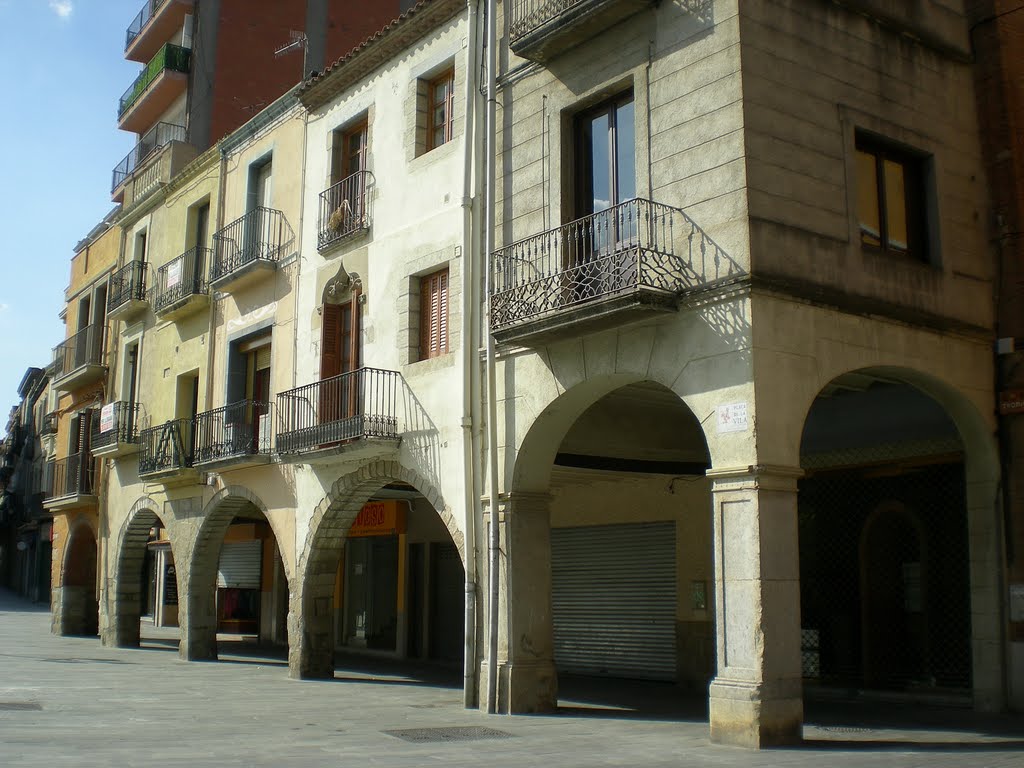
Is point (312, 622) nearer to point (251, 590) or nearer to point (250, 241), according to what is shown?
point (250, 241)

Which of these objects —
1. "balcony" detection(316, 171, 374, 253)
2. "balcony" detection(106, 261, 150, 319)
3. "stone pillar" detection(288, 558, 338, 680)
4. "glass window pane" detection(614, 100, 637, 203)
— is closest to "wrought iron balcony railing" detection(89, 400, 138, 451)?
"balcony" detection(106, 261, 150, 319)

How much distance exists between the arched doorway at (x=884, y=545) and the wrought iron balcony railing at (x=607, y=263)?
3102mm

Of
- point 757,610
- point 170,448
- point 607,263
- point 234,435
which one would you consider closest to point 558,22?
point 607,263

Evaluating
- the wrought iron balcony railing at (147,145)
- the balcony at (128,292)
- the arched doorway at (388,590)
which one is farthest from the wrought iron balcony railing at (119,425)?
the wrought iron balcony railing at (147,145)

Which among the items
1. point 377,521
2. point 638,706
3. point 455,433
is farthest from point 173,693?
point 377,521

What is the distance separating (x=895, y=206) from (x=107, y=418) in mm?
18497

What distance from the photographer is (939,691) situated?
48.0 ft

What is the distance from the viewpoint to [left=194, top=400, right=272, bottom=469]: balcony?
63.4 feet

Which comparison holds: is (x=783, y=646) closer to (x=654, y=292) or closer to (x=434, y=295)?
(x=654, y=292)

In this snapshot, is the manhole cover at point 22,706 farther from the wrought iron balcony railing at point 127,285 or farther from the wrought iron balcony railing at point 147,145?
the wrought iron balcony railing at point 147,145

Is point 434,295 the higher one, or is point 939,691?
point 434,295

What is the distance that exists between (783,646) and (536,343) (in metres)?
4.67

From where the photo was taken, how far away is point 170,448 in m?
22.1

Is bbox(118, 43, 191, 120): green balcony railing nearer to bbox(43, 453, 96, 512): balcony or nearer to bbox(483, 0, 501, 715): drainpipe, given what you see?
bbox(43, 453, 96, 512): balcony
